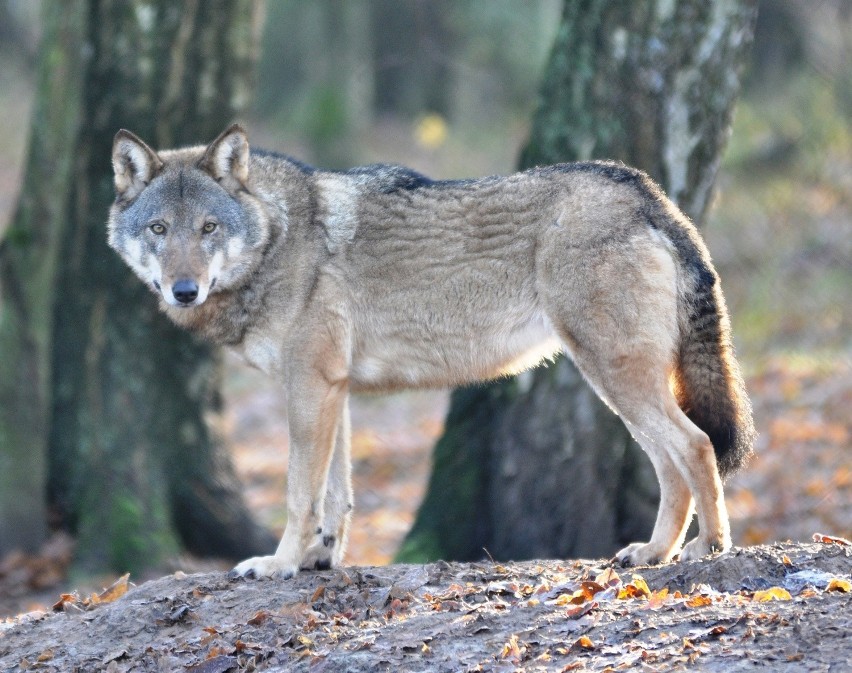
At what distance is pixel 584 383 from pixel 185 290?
2.78 m

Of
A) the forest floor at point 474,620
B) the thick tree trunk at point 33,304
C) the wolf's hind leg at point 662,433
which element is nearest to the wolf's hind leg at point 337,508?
the forest floor at point 474,620

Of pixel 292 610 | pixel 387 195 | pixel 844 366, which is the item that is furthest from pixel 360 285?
pixel 844 366

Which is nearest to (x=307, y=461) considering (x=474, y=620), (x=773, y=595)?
(x=474, y=620)

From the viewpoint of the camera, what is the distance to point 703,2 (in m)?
6.75

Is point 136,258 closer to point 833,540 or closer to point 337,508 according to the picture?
point 337,508

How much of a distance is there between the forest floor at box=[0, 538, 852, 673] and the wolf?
380 mm

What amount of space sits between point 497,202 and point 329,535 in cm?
205

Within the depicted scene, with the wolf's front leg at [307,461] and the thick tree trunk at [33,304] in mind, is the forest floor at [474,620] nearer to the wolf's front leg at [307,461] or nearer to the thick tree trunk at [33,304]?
the wolf's front leg at [307,461]

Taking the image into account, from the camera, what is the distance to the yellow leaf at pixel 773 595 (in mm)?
4500

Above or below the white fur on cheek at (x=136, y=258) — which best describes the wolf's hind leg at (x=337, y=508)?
below

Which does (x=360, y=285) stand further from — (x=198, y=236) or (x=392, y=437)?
(x=392, y=437)

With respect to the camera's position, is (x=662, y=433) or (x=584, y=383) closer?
(x=662, y=433)

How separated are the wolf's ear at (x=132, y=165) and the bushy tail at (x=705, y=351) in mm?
2811

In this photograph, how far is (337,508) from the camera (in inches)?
235
